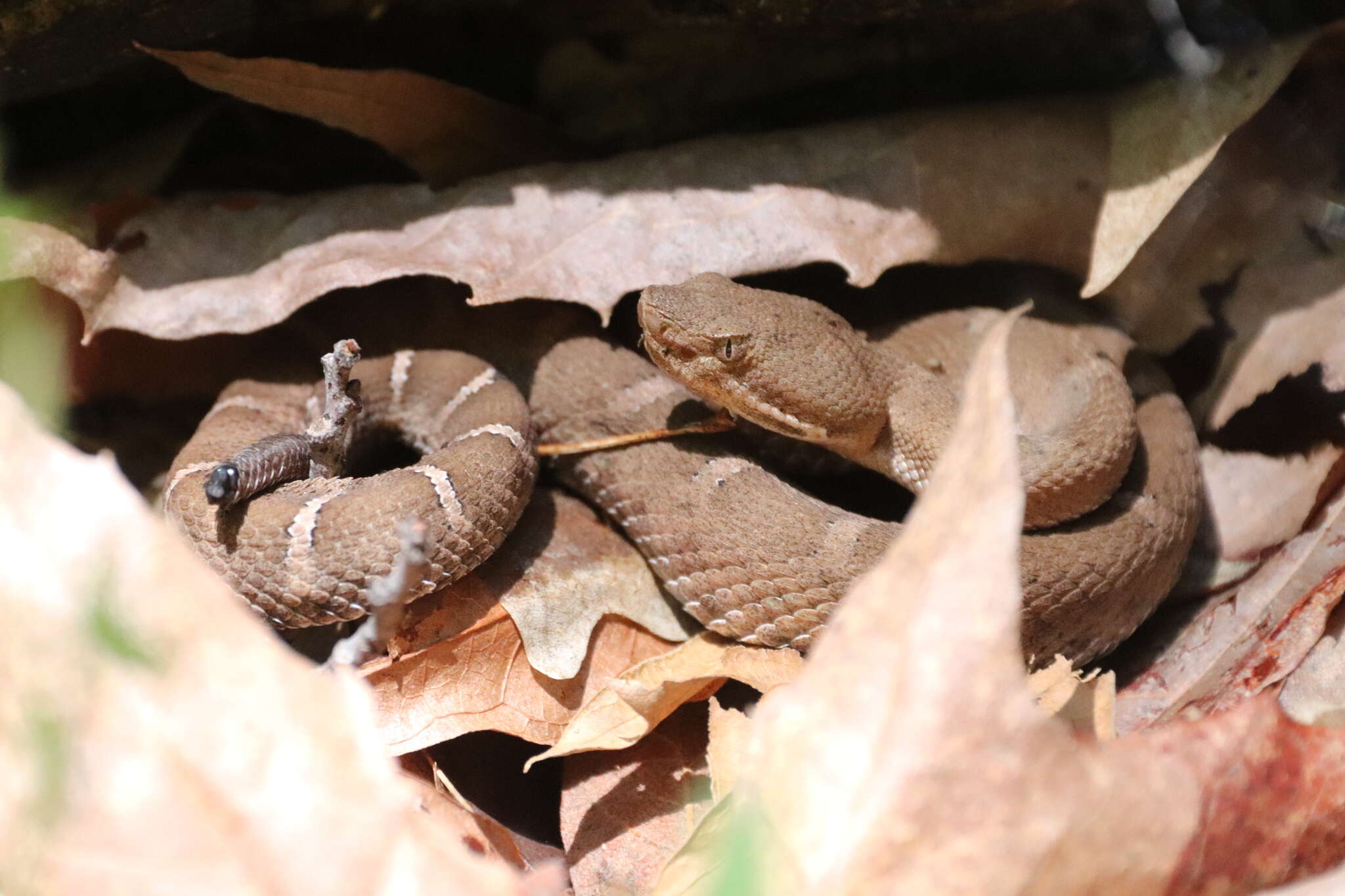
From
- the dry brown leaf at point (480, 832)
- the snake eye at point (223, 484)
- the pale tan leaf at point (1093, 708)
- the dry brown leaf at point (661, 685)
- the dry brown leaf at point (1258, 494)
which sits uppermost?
the dry brown leaf at point (1258, 494)

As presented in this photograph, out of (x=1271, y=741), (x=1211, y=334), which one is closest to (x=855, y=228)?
(x=1211, y=334)

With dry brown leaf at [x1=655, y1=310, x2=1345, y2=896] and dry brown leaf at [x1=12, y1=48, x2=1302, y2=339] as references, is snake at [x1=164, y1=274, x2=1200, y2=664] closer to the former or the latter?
dry brown leaf at [x1=12, y1=48, x2=1302, y2=339]

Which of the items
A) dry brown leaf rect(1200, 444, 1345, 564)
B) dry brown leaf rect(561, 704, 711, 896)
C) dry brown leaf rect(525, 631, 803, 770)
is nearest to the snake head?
dry brown leaf rect(525, 631, 803, 770)

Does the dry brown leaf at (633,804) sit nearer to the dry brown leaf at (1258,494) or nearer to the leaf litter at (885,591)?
the leaf litter at (885,591)

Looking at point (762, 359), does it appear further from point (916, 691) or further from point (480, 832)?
point (916, 691)

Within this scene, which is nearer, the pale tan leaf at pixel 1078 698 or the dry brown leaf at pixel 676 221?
the pale tan leaf at pixel 1078 698

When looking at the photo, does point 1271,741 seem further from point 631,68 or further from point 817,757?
point 631,68

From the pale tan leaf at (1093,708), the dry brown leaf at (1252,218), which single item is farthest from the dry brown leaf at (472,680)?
the dry brown leaf at (1252,218)

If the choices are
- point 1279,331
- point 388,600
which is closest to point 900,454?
point 1279,331
